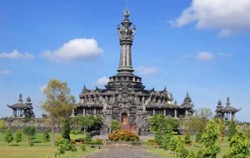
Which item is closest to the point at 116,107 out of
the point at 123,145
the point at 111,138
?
the point at 111,138

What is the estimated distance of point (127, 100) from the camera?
127062 millimetres

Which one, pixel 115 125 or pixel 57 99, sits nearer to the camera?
pixel 57 99

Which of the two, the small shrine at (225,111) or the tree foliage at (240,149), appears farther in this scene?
the small shrine at (225,111)

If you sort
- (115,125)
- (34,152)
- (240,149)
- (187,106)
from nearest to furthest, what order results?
(240,149) < (34,152) < (115,125) < (187,106)

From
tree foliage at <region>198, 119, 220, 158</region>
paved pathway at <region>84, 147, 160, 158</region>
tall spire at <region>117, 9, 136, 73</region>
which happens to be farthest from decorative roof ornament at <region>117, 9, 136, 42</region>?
tree foliage at <region>198, 119, 220, 158</region>

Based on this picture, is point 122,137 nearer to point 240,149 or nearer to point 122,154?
point 122,154

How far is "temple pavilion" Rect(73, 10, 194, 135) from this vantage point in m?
124

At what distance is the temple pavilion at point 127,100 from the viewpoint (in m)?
124

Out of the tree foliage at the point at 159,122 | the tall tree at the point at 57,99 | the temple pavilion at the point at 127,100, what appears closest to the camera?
the tall tree at the point at 57,99

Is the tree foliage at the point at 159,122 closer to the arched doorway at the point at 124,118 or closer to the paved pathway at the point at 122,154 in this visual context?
the arched doorway at the point at 124,118

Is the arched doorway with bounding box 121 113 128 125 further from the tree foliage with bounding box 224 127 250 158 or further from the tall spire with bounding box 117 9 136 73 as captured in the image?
the tree foliage with bounding box 224 127 250 158

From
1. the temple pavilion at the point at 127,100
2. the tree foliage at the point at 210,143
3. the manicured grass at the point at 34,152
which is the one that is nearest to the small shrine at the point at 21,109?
the temple pavilion at the point at 127,100

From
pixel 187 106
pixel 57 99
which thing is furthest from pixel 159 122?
pixel 57 99

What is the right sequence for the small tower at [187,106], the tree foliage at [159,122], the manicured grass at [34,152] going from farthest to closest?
the small tower at [187,106], the tree foliage at [159,122], the manicured grass at [34,152]
